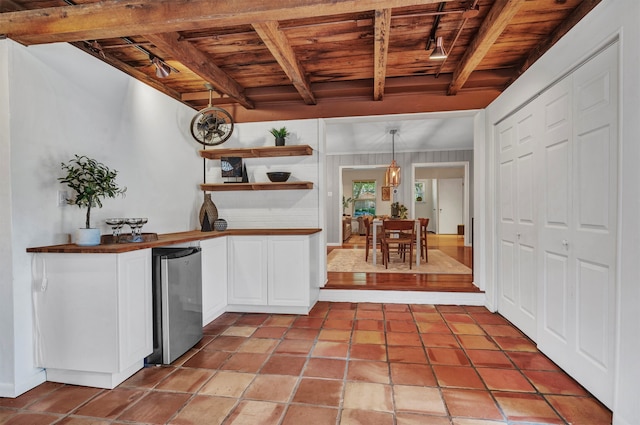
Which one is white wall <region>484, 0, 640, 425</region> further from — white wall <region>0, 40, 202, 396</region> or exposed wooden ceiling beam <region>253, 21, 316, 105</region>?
white wall <region>0, 40, 202, 396</region>

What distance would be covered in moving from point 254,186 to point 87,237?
6.12 ft

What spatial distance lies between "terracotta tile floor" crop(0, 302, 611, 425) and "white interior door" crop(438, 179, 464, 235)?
824 centimetres

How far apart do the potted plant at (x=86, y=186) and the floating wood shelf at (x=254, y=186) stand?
5.03 ft

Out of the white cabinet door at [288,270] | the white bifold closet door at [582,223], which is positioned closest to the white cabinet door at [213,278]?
the white cabinet door at [288,270]

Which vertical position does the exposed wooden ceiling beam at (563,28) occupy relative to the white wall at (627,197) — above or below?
above

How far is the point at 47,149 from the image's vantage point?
2.07m

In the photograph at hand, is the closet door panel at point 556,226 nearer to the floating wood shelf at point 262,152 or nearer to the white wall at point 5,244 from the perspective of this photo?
the floating wood shelf at point 262,152

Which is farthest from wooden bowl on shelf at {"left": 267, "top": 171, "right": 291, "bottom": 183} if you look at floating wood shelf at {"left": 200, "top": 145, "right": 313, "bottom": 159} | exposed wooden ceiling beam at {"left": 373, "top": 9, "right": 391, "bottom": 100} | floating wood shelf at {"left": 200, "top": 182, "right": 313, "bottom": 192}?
exposed wooden ceiling beam at {"left": 373, "top": 9, "right": 391, "bottom": 100}

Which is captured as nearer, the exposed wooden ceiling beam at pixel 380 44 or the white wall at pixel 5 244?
the white wall at pixel 5 244

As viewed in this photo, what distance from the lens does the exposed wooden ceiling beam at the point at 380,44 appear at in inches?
80.7

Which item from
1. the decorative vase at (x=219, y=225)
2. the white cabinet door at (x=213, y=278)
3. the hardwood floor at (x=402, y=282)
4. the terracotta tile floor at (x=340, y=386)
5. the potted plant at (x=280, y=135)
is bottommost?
the terracotta tile floor at (x=340, y=386)

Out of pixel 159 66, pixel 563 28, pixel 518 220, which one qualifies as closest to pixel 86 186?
pixel 159 66

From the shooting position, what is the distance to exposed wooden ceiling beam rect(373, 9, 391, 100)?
6.72 feet

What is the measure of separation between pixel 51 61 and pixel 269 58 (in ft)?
5.35
